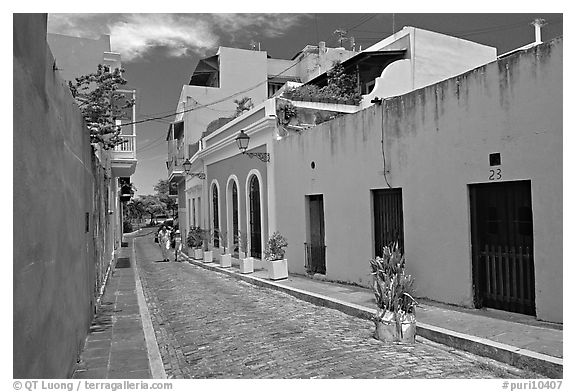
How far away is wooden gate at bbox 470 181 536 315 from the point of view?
21.1 ft

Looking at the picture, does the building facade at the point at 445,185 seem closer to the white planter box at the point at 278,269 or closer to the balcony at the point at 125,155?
the white planter box at the point at 278,269

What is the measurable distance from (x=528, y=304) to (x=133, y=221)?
195 ft

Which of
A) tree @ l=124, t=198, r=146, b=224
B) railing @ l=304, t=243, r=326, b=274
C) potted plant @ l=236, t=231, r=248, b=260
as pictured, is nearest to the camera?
railing @ l=304, t=243, r=326, b=274

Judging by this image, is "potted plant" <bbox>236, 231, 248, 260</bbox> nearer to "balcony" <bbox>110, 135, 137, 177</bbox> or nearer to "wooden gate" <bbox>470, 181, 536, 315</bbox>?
"balcony" <bbox>110, 135, 137, 177</bbox>

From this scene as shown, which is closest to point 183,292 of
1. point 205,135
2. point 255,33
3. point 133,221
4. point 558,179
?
point 255,33

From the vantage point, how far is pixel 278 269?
11.5m

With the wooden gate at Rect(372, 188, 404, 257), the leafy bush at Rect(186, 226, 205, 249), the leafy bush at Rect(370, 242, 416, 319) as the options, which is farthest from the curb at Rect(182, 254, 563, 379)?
the leafy bush at Rect(186, 226, 205, 249)

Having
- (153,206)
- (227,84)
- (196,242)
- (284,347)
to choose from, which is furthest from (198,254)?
(153,206)

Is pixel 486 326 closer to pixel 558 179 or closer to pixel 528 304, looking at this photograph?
pixel 528 304

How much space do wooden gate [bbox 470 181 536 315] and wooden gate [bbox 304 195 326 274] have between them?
14.8 ft

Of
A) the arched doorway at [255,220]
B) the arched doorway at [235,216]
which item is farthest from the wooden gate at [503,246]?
the arched doorway at [235,216]

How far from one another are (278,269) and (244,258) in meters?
2.65

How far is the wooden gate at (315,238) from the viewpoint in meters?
11.3

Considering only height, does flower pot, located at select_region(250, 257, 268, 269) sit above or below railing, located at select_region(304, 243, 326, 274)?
below
